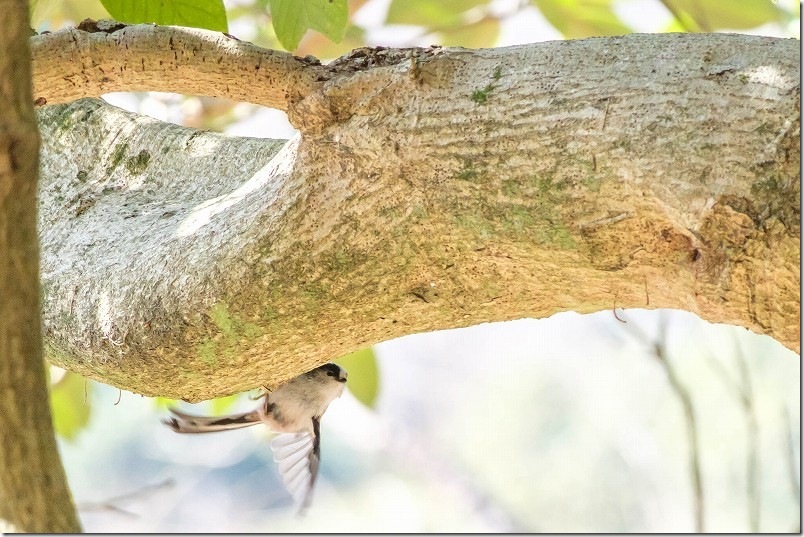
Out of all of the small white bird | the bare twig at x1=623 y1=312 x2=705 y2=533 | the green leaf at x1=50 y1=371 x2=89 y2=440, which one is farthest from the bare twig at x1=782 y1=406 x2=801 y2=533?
the green leaf at x1=50 y1=371 x2=89 y2=440

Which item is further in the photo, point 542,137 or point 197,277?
point 197,277

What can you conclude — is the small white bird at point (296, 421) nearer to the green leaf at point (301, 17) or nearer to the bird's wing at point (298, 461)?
the bird's wing at point (298, 461)

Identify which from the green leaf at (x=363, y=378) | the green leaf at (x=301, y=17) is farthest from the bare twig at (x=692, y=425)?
the green leaf at (x=301, y=17)

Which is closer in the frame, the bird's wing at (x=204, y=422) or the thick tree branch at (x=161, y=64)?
the thick tree branch at (x=161, y=64)

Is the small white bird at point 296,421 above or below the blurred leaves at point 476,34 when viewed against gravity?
below

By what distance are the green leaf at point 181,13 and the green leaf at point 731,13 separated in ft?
3.09

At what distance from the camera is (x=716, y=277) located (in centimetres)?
100

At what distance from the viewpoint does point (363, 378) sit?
2.00 meters

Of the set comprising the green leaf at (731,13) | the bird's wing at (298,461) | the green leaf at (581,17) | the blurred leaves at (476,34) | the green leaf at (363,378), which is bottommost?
the bird's wing at (298,461)

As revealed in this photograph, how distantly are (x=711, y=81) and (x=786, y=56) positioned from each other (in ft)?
0.27

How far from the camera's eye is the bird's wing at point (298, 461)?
1.90 metres

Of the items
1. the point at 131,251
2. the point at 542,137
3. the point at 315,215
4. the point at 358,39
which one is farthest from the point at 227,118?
the point at 542,137

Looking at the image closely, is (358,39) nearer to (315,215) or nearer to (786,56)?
(315,215)

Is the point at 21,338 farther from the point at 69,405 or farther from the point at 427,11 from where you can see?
the point at 69,405
